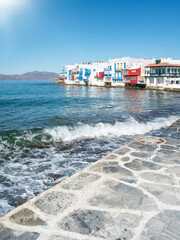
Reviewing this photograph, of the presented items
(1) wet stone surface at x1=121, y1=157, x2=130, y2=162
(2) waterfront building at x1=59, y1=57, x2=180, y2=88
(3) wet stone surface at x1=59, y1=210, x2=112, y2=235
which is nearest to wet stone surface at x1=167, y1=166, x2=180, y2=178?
(1) wet stone surface at x1=121, y1=157, x2=130, y2=162

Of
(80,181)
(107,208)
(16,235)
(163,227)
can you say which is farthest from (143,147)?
(16,235)

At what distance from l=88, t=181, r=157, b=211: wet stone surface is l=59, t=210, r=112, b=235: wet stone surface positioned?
8.7 inches

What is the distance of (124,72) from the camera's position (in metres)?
63.2

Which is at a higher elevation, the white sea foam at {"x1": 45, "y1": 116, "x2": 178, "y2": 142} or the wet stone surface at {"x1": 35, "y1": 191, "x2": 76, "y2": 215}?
the wet stone surface at {"x1": 35, "y1": 191, "x2": 76, "y2": 215}

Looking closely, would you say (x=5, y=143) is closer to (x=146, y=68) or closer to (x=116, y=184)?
(x=116, y=184)

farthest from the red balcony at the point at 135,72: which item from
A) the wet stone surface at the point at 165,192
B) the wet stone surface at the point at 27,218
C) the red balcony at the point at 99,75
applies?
the wet stone surface at the point at 27,218

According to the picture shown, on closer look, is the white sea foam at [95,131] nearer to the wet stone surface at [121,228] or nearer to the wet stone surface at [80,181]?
the wet stone surface at [80,181]

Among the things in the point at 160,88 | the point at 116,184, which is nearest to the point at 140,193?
the point at 116,184

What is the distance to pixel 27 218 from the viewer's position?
8.78ft

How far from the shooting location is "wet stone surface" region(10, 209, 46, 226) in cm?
258

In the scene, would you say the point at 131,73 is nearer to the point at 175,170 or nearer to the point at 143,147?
the point at 143,147

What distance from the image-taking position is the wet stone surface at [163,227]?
2289mm

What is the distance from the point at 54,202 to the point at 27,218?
50cm

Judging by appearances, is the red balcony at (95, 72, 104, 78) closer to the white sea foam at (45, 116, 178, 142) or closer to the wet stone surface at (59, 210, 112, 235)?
the white sea foam at (45, 116, 178, 142)
